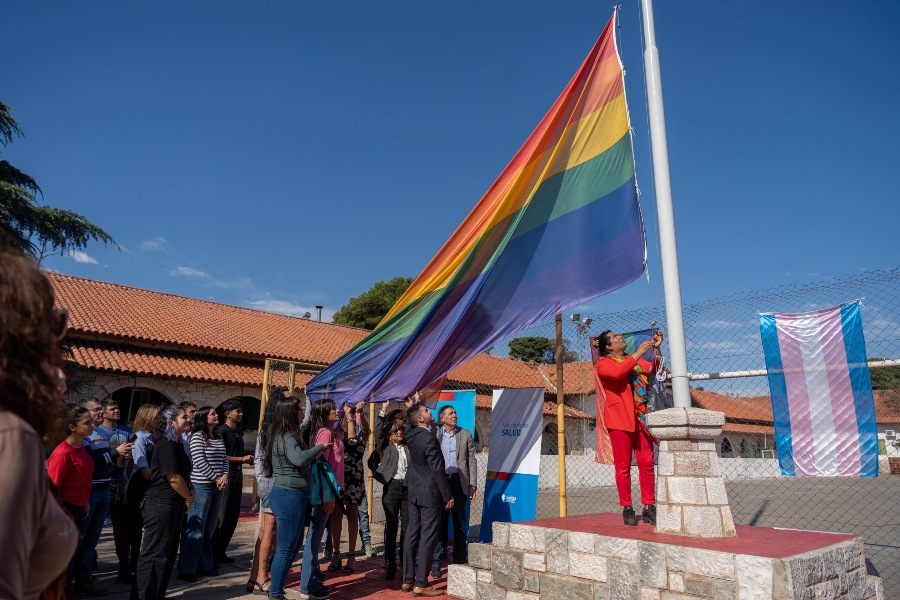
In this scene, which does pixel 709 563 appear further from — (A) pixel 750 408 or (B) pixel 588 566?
(A) pixel 750 408

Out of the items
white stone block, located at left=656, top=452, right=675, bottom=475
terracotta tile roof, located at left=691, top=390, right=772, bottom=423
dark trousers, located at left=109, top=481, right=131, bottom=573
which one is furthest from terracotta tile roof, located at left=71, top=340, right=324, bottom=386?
white stone block, located at left=656, top=452, right=675, bottom=475

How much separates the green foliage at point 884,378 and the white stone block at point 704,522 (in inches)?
91.7

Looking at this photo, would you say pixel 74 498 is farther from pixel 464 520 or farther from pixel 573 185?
pixel 573 185

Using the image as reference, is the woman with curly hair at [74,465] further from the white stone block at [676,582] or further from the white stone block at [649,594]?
the white stone block at [676,582]

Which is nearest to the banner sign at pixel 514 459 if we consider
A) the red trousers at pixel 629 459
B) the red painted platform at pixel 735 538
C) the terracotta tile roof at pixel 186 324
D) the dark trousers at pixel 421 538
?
the dark trousers at pixel 421 538

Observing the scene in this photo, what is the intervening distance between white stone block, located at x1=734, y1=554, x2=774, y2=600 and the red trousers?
1422 millimetres

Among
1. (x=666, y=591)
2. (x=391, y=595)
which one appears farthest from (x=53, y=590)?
(x=391, y=595)

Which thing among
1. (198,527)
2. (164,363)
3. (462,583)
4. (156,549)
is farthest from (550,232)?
(164,363)

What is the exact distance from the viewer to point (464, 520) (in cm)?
732

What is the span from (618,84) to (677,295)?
98.2 inches

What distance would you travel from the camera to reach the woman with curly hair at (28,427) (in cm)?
119

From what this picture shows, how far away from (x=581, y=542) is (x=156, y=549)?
3.39m

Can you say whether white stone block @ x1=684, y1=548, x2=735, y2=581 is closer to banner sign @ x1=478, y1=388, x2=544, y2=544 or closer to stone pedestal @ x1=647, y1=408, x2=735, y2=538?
stone pedestal @ x1=647, y1=408, x2=735, y2=538

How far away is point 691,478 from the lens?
4.43 m
